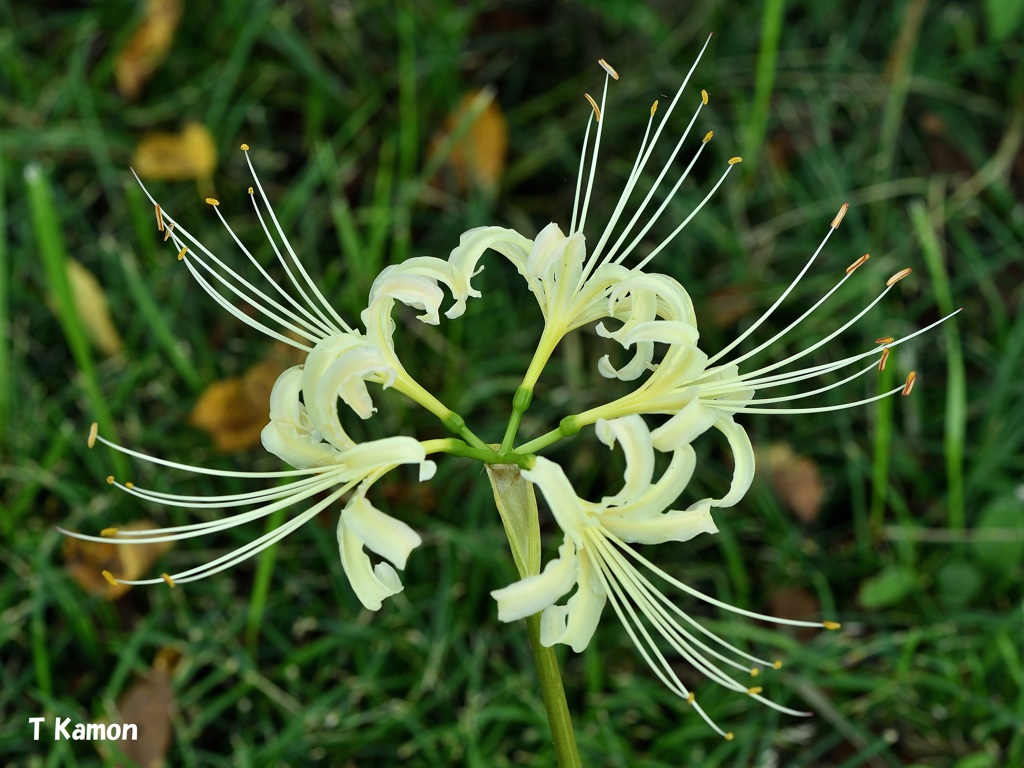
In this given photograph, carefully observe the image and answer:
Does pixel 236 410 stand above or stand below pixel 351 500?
above

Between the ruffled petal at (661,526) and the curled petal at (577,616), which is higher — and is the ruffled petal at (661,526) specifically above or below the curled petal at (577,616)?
above

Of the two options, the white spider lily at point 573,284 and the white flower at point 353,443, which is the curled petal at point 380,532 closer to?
the white flower at point 353,443

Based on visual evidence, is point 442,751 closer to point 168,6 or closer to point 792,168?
point 792,168

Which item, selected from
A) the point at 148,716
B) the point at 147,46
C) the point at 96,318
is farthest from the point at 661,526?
the point at 147,46

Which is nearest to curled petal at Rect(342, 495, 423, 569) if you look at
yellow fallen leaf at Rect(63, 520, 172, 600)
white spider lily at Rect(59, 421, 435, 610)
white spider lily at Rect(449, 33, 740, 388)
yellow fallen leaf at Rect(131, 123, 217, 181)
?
white spider lily at Rect(59, 421, 435, 610)

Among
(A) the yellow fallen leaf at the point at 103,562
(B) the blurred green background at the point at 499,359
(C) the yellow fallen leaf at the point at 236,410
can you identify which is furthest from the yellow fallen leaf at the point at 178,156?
(A) the yellow fallen leaf at the point at 103,562

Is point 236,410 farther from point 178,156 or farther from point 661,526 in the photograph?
point 661,526

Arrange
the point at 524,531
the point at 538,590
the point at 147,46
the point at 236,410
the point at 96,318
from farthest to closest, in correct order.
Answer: the point at 147,46 → the point at 96,318 → the point at 236,410 → the point at 524,531 → the point at 538,590
